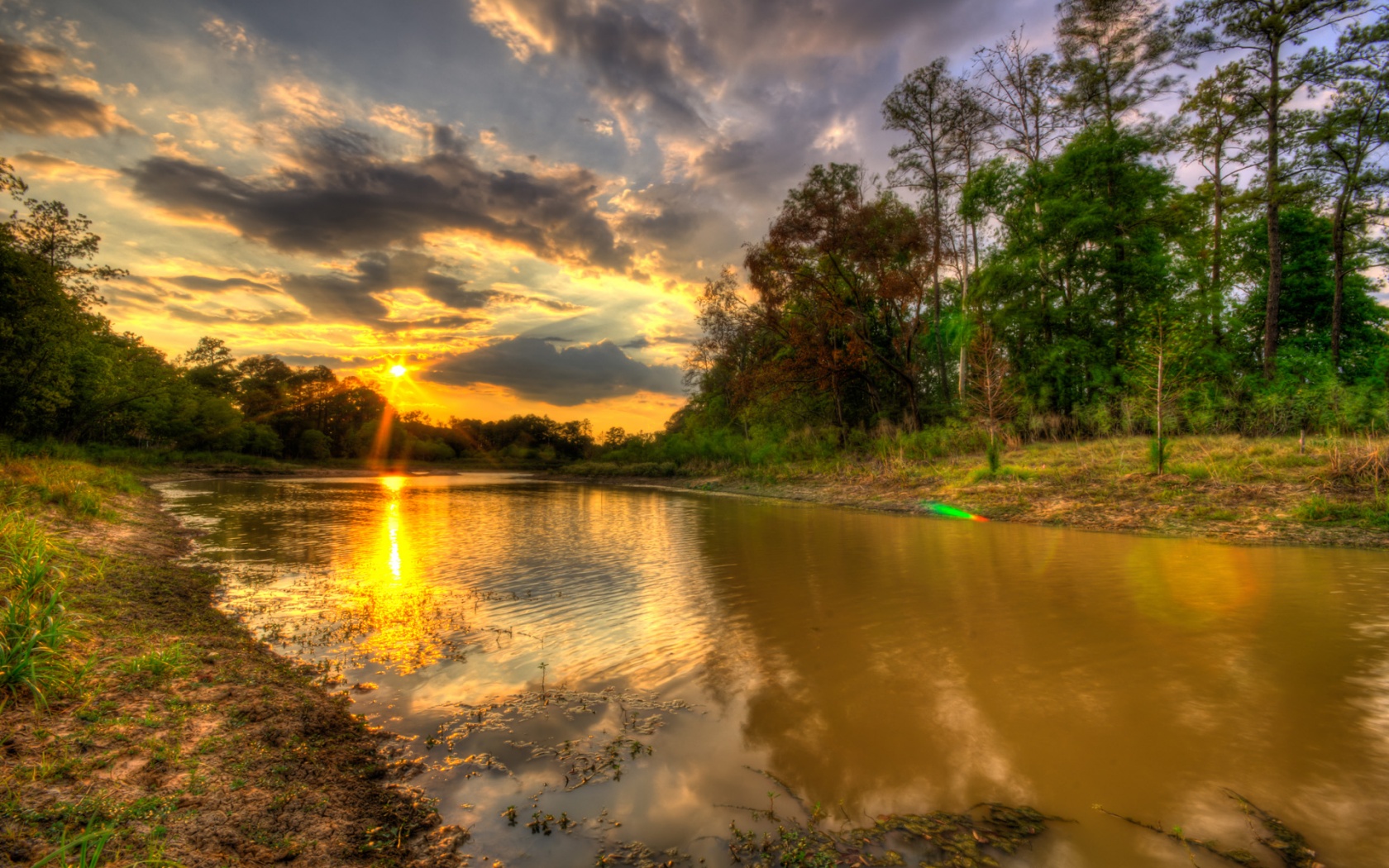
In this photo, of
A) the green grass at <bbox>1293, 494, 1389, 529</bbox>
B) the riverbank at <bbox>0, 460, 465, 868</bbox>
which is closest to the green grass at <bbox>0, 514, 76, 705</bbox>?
the riverbank at <bbox>0, 460, 465, 868</bbox>

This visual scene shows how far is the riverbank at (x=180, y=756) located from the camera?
2.40 meters

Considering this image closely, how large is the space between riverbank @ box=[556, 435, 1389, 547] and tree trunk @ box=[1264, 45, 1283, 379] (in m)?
7.67

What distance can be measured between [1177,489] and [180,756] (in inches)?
723

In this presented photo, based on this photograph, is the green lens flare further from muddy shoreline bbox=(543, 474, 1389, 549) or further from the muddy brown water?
the muddy brown water

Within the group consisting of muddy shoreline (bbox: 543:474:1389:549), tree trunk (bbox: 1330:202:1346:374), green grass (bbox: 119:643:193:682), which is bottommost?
A: green grass (bbox: 119:643:193:682)

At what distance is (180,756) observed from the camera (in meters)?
3.11

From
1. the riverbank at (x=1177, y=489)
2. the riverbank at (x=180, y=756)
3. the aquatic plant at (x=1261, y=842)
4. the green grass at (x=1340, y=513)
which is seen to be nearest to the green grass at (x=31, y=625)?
the riverbank at (x=180, y=756)

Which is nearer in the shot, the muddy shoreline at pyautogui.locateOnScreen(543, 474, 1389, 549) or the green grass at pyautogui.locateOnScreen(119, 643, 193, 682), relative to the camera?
the green grass at pyautogui.locateOnScreen(119, 643, 193, 682)

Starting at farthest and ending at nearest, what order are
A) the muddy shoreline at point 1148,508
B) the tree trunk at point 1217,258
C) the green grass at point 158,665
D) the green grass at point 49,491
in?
the tree trunk at point 1217,258
the muddy shoreline at point 1148,508
the green grass at point 49,491
the green grass at point 158,665

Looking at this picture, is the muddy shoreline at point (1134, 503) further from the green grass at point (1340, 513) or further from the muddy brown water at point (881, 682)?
the muddy brown water at point (881, 682)

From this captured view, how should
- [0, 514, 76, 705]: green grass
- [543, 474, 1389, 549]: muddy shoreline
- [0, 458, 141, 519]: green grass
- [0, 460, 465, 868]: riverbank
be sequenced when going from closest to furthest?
[0, 460, 465, 868]: riverbank < [0, 514, 76, 705]: green grass < [0, 458, 141, 519]: green grass < [543, 474, 1389, 549]: muddy shoreline

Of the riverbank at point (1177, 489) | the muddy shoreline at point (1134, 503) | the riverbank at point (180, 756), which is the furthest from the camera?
the riverbank at point (1177, 489)

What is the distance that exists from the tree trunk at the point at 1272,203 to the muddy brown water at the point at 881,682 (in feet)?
55.8

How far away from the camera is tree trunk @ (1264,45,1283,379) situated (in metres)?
20.7
